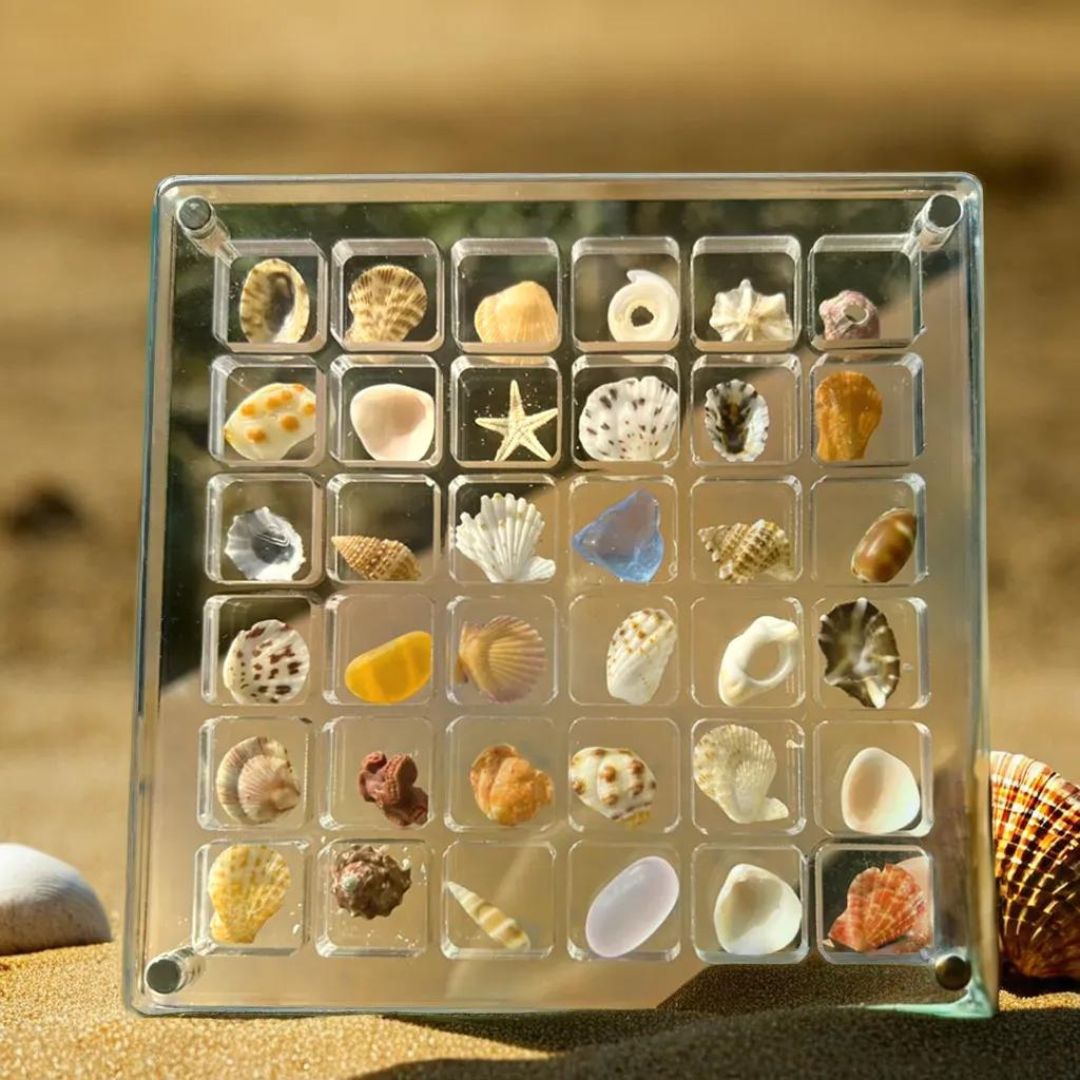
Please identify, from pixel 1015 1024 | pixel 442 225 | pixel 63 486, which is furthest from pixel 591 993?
pixel 63 486

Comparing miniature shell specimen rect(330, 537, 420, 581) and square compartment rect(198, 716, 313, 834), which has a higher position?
miniature shell specimen rect(330, 537, 420, 581)

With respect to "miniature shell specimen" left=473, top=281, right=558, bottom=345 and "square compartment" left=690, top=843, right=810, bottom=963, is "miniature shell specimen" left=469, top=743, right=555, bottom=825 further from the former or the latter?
"miniature shell specimen" left=473, top=281, right=558, bottom=345

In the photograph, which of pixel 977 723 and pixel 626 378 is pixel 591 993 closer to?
pixel 977 723

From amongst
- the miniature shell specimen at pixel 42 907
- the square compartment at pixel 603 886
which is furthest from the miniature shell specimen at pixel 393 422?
the miniature shell specimen at pixel 42 907

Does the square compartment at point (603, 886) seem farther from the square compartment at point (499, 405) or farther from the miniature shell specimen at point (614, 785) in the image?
the square compartment at point (499, 405)

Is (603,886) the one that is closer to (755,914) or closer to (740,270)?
(755,914)

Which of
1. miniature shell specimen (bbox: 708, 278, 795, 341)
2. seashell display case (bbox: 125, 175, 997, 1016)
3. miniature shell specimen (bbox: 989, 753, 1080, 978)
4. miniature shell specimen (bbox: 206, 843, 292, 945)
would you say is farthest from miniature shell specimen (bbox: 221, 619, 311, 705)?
miniature shell specimen (bbox: 989, 753, 1080, 978)
